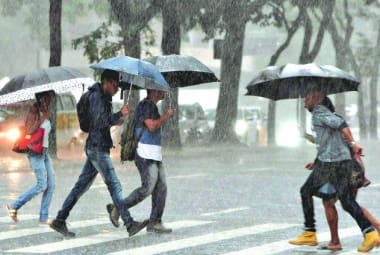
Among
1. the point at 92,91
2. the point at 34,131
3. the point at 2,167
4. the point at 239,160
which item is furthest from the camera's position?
the point at 239,160

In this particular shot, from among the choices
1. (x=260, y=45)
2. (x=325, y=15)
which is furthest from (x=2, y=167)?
(x=260, y=45)

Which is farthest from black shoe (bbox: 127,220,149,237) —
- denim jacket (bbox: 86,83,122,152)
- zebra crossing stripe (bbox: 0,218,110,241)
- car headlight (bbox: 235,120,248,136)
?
car headlight (bbox: 235,120,248,136)

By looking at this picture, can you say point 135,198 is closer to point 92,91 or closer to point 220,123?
point 92,91

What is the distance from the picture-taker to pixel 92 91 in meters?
11.8

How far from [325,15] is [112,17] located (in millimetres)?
9451

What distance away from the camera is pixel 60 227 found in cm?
1196

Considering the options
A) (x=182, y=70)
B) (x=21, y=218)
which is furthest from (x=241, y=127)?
(x=182, y=70)

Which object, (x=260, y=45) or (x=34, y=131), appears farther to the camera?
(x=260, y=45)

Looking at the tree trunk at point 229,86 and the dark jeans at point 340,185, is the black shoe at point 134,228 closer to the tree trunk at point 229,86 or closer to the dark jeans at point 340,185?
the dark jeans at point 340,185

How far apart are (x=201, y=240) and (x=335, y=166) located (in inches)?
69.5

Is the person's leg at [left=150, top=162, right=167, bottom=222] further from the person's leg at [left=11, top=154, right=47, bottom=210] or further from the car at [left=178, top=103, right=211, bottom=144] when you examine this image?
the car at [left=178, top=103, right=211, bottom=144]

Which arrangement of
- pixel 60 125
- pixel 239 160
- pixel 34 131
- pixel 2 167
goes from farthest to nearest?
pixel 60 125
pixel 239 160
pixel 2 167
pixel 34 131

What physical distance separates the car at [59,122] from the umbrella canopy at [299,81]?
16.7m

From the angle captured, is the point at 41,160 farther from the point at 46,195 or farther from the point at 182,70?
the point at 182,70
